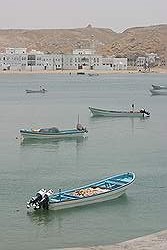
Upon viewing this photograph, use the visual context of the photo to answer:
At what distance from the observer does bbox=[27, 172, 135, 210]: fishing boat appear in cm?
2008

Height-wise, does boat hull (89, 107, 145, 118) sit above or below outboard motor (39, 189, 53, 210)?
below

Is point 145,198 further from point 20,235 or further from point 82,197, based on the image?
point 20,235

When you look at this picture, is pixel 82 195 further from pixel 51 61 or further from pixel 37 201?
pixel 51 61

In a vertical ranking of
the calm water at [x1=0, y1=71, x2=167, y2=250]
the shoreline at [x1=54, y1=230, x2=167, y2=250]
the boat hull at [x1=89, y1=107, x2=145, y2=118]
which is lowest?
the boat hull at [x1=89, y1=107, x2=145, y2=118]

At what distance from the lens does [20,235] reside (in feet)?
59.6

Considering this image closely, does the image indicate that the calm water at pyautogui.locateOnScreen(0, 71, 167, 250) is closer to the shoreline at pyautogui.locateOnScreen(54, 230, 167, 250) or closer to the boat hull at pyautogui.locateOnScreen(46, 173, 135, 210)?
the boat hull at pyautogui.locateOnScreen(46, 173, 135, 210)

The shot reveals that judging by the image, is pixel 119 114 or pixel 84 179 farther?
pixel 119 114

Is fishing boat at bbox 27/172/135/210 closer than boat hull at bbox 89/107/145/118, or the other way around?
fishing boat at bbox 27/172/135/210

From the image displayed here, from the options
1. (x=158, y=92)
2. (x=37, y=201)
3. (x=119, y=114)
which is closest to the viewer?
(x=37, y=201)

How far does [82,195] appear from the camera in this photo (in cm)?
2108

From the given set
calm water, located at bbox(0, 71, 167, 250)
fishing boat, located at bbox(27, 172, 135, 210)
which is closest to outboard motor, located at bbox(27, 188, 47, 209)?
fishing boat, located at bbox(27, 172, 135, 210)

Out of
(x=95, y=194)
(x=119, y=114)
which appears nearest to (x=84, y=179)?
(x=95, y=194)

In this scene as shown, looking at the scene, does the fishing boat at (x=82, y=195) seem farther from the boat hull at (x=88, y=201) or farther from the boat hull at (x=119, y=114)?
the boat hull at (x=119, y=114)

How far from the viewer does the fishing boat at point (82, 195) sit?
65.9 ft
